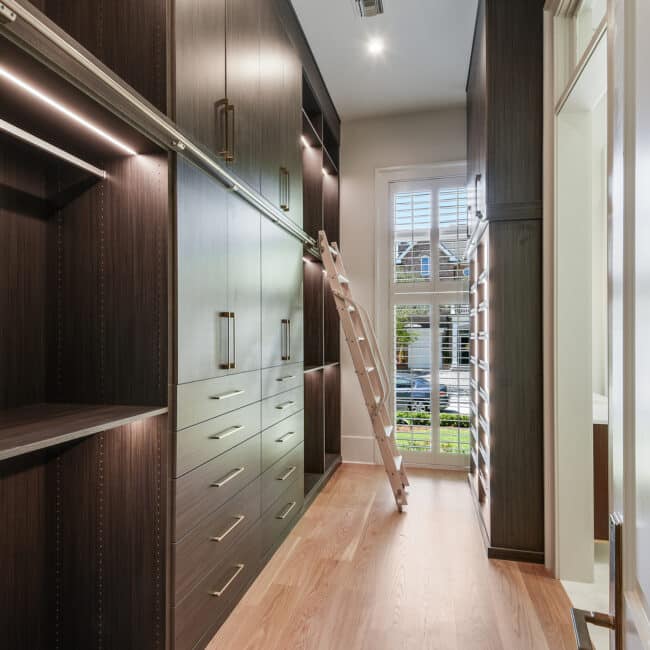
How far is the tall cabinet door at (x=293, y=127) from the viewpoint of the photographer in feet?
8.68

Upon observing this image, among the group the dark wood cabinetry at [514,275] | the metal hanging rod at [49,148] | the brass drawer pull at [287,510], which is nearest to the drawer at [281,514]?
the brass drawer pull at [287,510]

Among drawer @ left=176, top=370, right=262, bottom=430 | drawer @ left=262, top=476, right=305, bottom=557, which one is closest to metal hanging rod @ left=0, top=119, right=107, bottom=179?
drawer @ left=176, top=370, right=262, bottom=430

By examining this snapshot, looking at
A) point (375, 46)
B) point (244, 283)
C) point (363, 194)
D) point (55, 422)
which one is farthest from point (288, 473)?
point (375, 46)

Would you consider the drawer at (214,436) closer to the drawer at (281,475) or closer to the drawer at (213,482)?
the drawer at (213,482)

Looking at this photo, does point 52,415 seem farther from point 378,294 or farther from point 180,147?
point 378,294

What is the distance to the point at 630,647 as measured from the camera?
0.52 metres

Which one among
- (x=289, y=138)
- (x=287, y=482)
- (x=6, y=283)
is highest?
(x=289, y=138)

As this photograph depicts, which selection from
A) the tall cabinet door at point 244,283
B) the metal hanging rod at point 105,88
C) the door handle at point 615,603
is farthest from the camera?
the tall cabinet door at point 244,283

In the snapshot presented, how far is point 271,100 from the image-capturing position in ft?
7.86

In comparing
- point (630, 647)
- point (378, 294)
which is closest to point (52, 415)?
point (630, 647)

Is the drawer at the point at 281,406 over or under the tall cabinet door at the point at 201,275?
under

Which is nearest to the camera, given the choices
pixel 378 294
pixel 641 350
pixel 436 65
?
pixel 641 350

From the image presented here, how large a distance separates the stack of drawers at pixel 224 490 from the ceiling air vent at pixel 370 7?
201cm

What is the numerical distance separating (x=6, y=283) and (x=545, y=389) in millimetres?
2277
